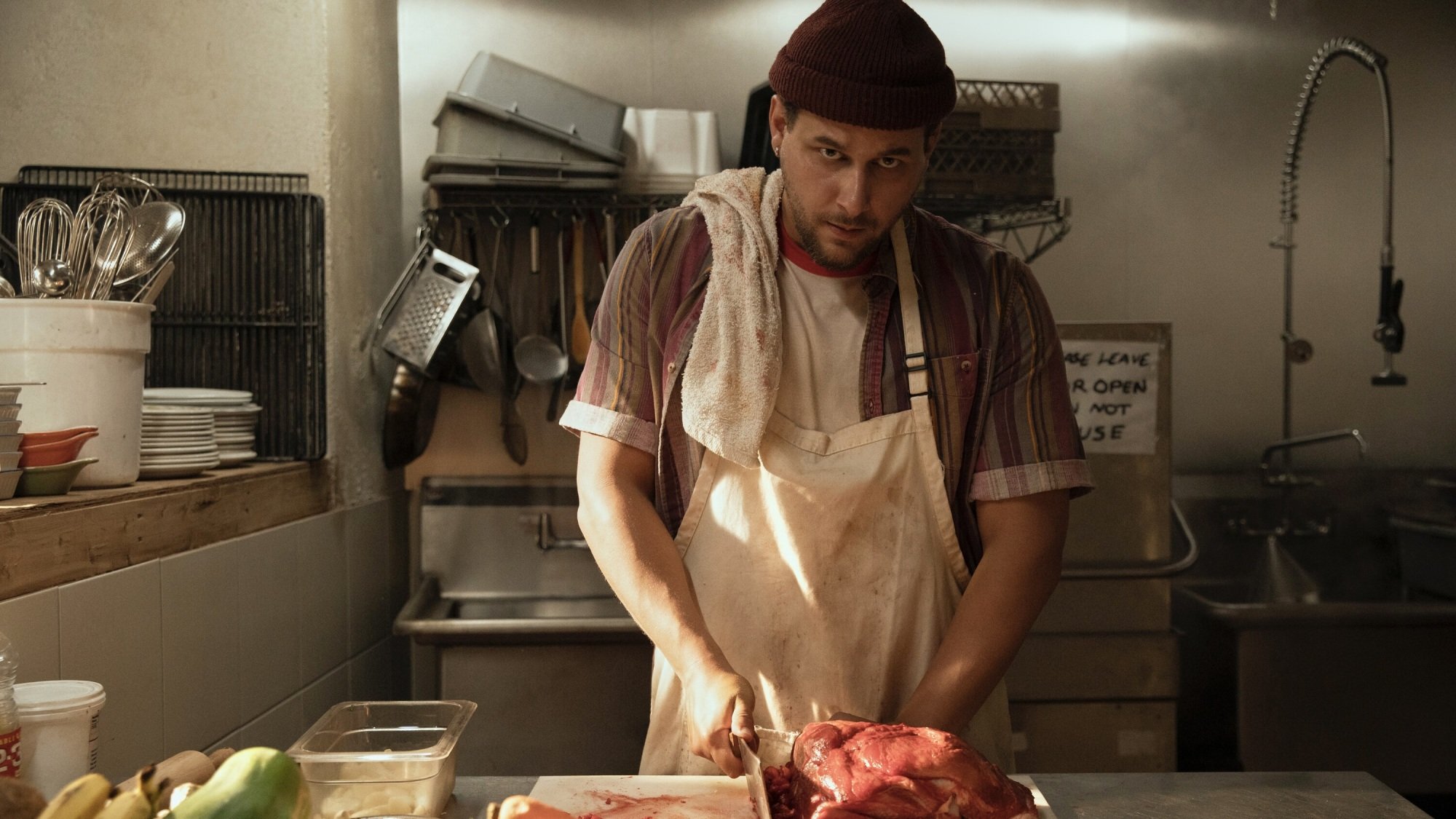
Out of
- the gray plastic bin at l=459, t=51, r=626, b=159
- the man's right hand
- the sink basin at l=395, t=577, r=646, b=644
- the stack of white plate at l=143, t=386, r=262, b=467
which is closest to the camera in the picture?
the man's right hand

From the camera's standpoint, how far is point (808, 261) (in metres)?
1.80

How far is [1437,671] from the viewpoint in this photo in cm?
308

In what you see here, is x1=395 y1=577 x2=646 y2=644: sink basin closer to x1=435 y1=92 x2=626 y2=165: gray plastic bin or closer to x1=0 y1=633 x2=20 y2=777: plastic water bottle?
x1=435 y1=92 x2=626 y2=165: gray plastic bin

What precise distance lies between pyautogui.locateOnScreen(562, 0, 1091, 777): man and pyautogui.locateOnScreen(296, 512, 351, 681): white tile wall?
1079mm

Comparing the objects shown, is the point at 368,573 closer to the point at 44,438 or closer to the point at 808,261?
the point at 44,438

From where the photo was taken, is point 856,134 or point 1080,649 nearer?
point 856,134

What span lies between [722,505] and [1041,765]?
159cm

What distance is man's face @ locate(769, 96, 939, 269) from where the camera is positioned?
5.11 feet

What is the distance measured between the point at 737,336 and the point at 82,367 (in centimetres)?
100

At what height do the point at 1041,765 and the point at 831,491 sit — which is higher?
the point at 831,491

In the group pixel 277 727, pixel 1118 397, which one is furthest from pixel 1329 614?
pixel 277 727

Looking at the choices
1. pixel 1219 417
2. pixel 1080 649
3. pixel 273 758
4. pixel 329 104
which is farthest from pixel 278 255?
pixel 1219 417

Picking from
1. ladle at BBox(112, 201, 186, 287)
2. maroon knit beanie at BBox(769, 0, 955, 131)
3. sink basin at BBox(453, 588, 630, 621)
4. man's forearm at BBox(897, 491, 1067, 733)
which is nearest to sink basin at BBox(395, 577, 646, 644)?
sink basin at BBox(453, 588, 630, 621)

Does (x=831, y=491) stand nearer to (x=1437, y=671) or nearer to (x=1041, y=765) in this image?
(x=1041, y=765)
